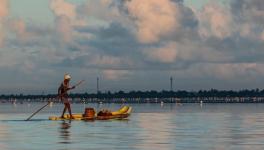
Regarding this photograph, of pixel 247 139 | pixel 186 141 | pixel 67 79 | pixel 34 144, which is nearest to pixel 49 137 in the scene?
pixel 34 144

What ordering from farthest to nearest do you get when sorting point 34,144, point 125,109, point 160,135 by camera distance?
point 125,109
point 160,135
point 34,144

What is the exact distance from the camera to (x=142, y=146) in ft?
78.9

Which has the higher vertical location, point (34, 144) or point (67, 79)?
point (67, 79)

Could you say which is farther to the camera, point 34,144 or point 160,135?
point 160,135

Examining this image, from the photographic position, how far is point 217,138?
92.1ft

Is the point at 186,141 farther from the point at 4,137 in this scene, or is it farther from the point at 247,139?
the point at 4,137

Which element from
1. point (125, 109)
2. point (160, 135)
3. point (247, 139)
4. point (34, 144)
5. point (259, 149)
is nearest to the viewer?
point (259, 149)

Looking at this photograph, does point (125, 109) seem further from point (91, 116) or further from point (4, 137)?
point (4, 137)

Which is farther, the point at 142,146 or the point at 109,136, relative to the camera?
the point at 109,136

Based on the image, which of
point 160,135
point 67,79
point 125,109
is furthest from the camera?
point 125,109

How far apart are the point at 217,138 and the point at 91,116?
2023 cm

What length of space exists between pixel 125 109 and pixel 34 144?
25874mm

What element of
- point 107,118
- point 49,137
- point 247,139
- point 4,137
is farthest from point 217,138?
point 107,118

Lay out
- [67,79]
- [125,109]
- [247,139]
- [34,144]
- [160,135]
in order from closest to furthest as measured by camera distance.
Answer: [34,144] < [247,139] < [160,135] < [67,79] < [125,109]
